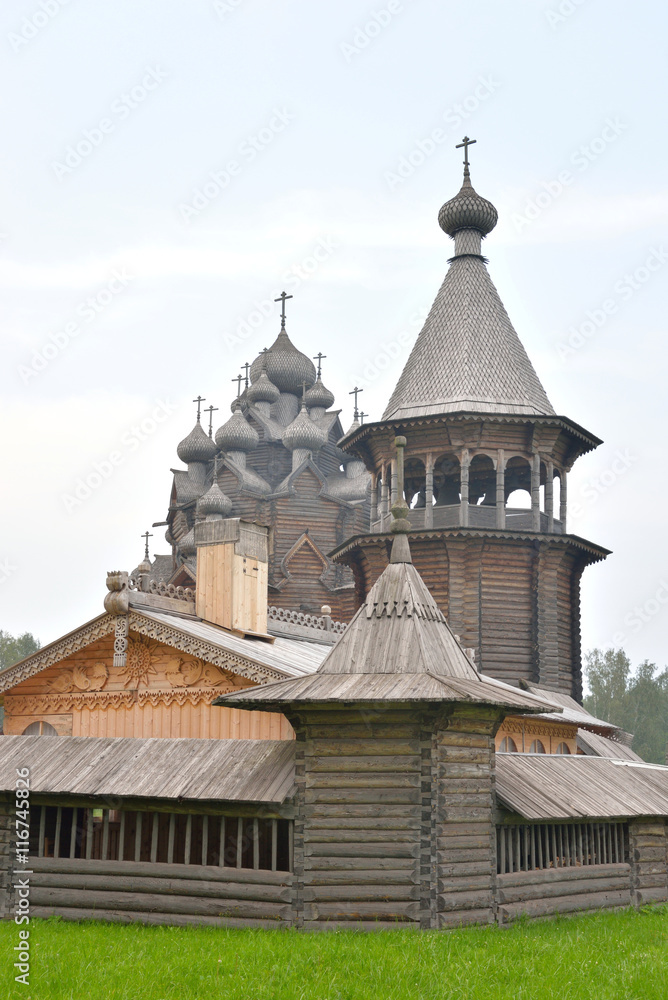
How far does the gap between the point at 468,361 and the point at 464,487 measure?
11.0 ft

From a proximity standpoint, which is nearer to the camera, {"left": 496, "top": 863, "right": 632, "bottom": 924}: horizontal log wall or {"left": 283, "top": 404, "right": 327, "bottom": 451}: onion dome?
{"left": 496, "top": 863, "right": 632, "bottom": 924}: horizontal log wall

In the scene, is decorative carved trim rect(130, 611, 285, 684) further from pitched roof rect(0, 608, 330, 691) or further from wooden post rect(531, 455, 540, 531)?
wooden post rect(531, 455, 540, 531)

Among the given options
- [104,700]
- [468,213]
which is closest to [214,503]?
[468,213]

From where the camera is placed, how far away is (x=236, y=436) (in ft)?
133

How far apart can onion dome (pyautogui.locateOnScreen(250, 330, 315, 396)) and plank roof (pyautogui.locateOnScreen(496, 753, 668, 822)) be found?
28.6 meters

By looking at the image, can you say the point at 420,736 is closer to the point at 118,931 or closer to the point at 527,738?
the point at 118,931

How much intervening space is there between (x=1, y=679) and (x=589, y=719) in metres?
13.1

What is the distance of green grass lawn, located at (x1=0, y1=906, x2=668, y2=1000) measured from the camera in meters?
8.80

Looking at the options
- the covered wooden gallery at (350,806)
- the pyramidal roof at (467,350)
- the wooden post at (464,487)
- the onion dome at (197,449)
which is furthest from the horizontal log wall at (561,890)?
the onion dome at (197,449)

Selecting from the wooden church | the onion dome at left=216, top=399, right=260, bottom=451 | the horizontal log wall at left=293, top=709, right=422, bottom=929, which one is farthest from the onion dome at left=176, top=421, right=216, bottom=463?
the horizontal log wall at left=293, top=709, right=422, bottom=929

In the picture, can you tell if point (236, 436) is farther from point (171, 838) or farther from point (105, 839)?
point (171, 838)

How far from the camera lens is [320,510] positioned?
3872 centimetres

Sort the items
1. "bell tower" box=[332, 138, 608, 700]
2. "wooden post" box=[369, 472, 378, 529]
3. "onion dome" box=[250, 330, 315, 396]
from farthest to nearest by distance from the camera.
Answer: "onion dome" box=[250, 330, 315, 396], "wooden post" box=[369, 472, 378, 529], "bell tower" box=[332, 138, 608, 700]

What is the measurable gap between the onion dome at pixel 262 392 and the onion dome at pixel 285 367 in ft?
1.81
